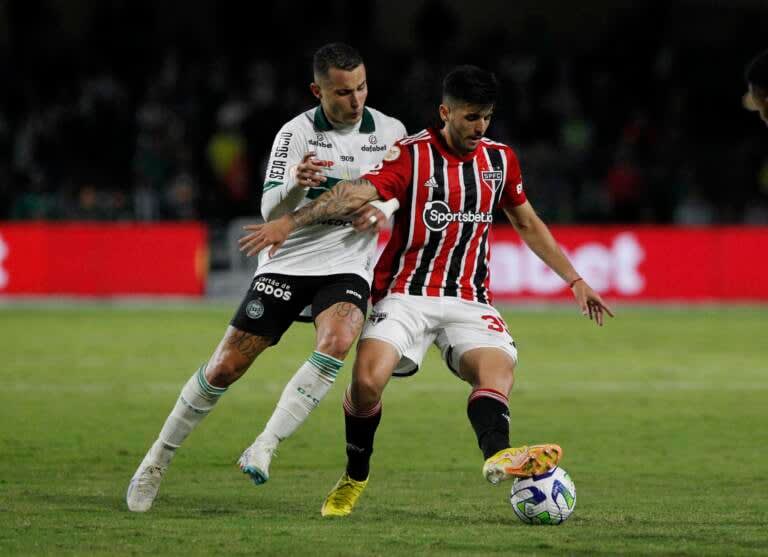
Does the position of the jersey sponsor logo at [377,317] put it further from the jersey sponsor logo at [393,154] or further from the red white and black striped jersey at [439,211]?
the jersey sponsor logo at [393,154]

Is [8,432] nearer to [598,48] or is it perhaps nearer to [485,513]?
[485,513]

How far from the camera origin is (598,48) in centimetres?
2727

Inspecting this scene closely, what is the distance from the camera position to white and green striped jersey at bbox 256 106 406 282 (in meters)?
6.88

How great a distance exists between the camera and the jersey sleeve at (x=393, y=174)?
6.50 metres

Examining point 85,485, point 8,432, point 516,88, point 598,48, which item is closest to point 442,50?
point 516,88

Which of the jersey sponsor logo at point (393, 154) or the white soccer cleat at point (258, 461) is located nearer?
the white soccer cleat at point (258, 461)

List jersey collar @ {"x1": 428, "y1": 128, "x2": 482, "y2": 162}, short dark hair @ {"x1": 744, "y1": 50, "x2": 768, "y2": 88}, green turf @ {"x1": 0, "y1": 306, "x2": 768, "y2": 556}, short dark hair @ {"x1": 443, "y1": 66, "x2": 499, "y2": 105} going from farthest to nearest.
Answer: jersey collar @ {"x1": 428, "y1": 128, "x2": 482, "y2": 162} < short dark hair @ {"x1": 443, "y1": 66, "x2": 499, "y2": 105} < green turf @ {"x1": 0, "y1": 306, "x2": 768, "y2": 556} < short dark hair @ {"x1": 744, "y1": 50, "x2": 768, "y2": 88}

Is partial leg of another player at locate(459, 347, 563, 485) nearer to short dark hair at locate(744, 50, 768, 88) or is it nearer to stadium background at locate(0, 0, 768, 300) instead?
short dark hair at locate(744, 50, 768, 88)

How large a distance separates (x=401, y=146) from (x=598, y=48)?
21.3 meters

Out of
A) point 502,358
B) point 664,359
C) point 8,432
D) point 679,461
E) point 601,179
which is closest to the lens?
point 502,358

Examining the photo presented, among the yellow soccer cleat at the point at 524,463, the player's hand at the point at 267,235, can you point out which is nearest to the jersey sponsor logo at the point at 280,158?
the player's hand at the point at 267,235

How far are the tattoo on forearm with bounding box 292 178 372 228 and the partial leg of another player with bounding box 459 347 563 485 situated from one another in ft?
2.85

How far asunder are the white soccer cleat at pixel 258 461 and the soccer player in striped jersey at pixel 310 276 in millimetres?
151

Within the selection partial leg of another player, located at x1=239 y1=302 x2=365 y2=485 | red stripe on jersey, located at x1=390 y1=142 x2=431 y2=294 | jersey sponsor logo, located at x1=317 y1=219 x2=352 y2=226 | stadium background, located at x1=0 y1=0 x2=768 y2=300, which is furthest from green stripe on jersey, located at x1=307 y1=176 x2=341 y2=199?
stadium background, located at x1=0 y1=0 x2=768 y2=300
